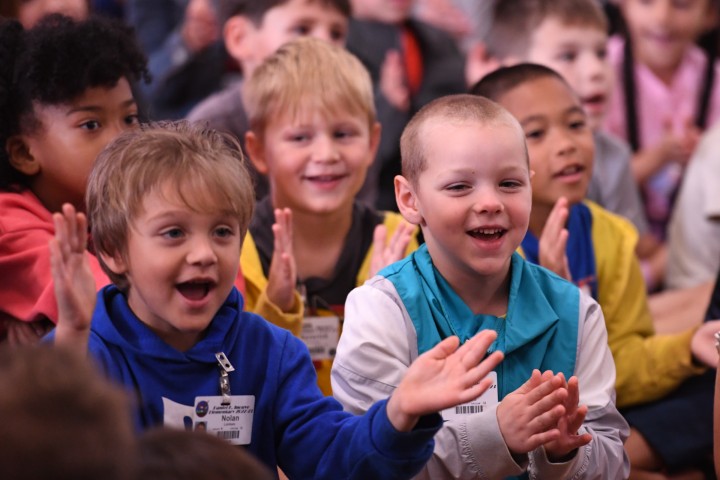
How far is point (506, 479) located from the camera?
1868 mm

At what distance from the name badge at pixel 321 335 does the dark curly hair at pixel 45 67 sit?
687 mm

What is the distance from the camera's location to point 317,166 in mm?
2627

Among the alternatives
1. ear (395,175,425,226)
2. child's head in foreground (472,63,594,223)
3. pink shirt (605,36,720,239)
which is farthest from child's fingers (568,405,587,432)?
pink shirt (605,36,720,239)

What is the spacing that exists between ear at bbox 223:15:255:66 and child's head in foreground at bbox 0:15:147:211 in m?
1.35

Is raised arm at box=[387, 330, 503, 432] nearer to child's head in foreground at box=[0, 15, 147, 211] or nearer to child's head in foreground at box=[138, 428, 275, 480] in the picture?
child's head in foreground at box=[138, 428, 275, 480]

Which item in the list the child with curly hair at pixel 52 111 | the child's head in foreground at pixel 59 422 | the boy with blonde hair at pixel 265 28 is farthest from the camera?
the boy with blonde hair at pixel 265 28

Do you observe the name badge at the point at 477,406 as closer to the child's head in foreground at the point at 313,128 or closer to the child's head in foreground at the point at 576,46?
the child's head in foreground at the point at 313,128

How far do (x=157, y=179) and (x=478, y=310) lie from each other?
603 millimetres

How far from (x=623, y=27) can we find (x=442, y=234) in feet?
9.09

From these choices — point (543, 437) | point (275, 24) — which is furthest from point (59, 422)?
point (275, 24)

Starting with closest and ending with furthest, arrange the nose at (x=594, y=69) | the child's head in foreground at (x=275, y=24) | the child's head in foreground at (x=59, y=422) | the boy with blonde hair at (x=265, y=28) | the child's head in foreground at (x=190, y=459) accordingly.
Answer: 1. the child's head in foreground at (x=59, y=422)
2. the child's head in foreground at (x=190, y=459)
3. the boy with blonde hair at (x=265, y=28)
4. the child's head in foreground at (x=275, y=24)
5. the nose at (x=594, y=69)

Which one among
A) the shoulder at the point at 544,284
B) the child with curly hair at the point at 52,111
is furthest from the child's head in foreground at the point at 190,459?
the child with curly hair at the point at 52,111

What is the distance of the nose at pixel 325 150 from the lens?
2.62 m

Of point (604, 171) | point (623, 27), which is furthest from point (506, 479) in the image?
point (623, 27)
